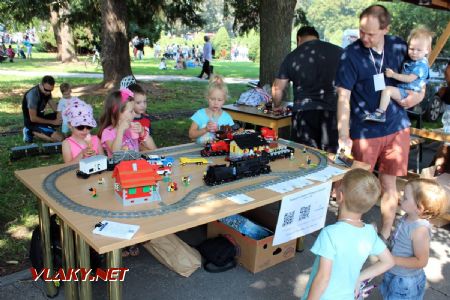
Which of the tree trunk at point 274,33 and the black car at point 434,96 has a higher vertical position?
the tree trunk at point 274,33

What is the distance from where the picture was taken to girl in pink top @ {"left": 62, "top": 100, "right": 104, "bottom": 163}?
10.8 feet

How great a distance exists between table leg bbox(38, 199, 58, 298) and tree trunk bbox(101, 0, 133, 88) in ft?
32.6

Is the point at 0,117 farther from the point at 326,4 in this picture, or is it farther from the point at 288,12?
the point at 326,4

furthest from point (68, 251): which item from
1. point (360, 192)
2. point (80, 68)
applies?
point (80, 68)

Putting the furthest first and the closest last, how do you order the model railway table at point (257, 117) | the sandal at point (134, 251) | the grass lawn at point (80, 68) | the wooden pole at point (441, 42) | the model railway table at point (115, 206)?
the grass lawn at point (80, 68), the wooden pole at point (441, 42), the model railway table at point (257, 117), the sandal at point (134, 251), the model railway table at point (115, 206)

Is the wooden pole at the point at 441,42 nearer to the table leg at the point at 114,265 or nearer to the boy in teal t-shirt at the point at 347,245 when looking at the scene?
the boy in teal t-shirt at the point at 347,245

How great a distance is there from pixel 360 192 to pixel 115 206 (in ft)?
4.48

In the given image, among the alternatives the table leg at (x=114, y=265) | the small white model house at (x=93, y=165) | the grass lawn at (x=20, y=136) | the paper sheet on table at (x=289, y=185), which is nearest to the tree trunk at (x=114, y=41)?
the grass lawn at (x=20, y=136)

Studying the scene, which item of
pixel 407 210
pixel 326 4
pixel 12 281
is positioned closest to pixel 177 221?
pixel 407 210

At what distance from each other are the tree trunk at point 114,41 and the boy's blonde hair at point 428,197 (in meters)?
10.9

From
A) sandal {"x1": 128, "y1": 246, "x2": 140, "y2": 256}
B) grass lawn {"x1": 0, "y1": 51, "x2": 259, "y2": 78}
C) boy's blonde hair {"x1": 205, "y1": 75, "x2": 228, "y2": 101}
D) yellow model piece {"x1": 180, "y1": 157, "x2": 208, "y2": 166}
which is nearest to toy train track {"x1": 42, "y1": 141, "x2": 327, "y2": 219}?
yellow model piece {"x1": 180, "y1": 157, "x2": 208, "y2": 166}

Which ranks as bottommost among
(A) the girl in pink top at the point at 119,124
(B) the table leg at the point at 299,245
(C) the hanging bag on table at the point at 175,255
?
(B) the table leg at the point at 299,245

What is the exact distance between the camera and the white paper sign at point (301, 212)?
2.76 m

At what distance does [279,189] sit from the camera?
275 cm
